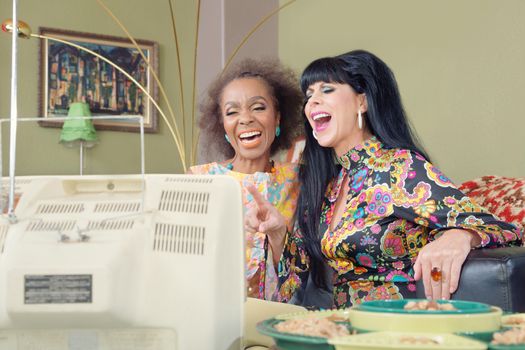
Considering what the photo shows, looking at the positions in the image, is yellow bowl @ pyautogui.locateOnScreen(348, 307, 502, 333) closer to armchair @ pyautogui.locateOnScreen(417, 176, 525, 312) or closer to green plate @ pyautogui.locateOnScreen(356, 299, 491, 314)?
green plate @ pyautogui.locateOnScreen(356, 299, 491, 314)

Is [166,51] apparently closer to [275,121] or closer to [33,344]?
[275,121]

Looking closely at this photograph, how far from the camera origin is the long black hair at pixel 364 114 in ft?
6.42

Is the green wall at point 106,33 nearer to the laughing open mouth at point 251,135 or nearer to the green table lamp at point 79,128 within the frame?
the green table lamp at point 79,128

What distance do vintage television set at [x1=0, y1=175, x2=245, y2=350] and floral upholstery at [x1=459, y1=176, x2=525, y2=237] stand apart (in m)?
1.51

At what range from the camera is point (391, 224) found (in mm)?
1809

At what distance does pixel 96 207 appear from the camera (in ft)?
3.00

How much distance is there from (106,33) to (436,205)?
3.72 m

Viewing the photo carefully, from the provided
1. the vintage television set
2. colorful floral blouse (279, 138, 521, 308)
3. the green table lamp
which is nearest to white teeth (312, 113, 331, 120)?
colorful floral blouse (279, 138, 521, 308)

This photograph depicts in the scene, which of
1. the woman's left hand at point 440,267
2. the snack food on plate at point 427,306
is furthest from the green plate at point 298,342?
the woman's left hand at point 440,267

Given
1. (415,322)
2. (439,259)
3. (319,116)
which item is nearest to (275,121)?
(319,116)

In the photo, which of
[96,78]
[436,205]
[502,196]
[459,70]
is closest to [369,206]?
[436,205]

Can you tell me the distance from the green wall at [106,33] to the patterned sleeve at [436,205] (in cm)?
324

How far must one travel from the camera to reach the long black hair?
1.96m

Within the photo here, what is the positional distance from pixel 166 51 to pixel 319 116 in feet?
Answer: 11.1
